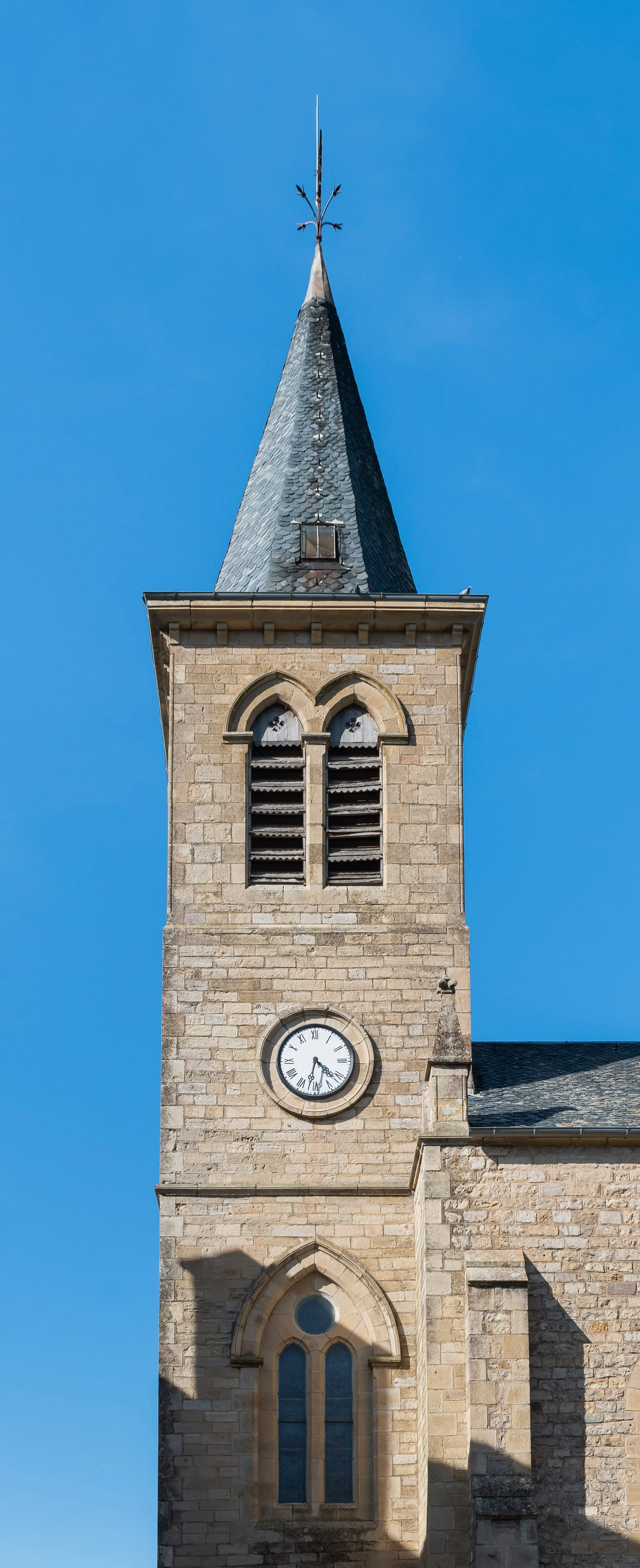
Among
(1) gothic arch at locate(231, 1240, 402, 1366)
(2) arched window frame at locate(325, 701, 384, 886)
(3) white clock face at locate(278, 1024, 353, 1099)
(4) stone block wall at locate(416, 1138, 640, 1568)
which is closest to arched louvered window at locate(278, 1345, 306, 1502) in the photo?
(1) gothic arch at locate(231, 1240, 402, 1366)

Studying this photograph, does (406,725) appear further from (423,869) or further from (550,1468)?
(550,1468)

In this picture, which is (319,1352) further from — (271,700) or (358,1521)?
(271,700)

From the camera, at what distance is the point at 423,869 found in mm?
26953

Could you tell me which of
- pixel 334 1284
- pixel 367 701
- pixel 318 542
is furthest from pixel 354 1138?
pixel 318 542

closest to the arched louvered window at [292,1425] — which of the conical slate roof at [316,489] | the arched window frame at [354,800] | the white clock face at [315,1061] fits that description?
the white clock face at [315,1061]

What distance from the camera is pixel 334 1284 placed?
24938 mm

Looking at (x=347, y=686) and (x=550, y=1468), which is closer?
(x=550, y=1468)

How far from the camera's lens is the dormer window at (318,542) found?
1144 inches

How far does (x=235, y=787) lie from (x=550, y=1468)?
8.80 m

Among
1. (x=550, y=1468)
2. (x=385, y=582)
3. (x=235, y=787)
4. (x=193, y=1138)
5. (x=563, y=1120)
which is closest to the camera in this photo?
(x=550, y=1468)

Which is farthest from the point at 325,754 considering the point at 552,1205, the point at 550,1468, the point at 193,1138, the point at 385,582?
the point at 550,1468

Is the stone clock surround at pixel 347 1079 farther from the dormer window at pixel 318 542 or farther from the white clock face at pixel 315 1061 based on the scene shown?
the dormer window at pixel 318 542

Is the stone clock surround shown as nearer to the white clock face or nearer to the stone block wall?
the white clock face

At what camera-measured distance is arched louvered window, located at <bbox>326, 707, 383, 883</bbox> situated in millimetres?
27078
